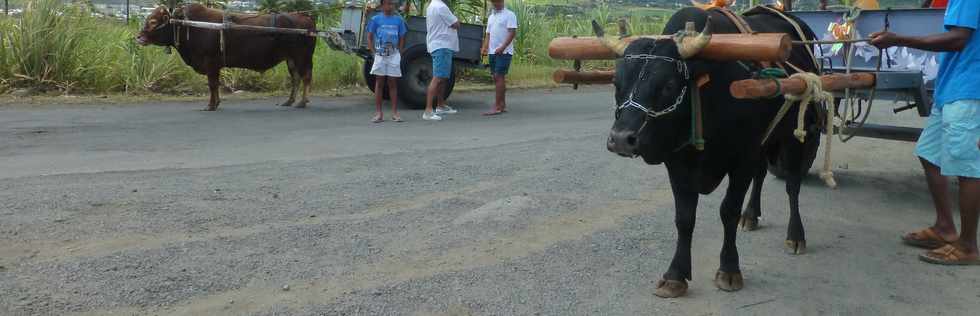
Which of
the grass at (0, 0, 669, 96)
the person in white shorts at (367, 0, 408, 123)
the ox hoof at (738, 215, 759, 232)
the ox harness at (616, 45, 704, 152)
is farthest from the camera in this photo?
the grass at (0, 0, 669, 96)

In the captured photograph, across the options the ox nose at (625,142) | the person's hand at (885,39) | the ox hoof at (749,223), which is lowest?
the ox hoof at (749,223)

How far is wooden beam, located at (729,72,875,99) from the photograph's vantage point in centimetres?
412

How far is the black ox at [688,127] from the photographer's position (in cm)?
423

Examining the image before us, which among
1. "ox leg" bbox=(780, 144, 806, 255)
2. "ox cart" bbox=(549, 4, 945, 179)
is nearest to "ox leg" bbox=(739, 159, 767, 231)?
"ox leg" bbox=(780, 144, 806, 255)

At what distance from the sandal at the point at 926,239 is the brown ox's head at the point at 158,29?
9.01m

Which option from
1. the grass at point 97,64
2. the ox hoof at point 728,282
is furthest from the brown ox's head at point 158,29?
the ox hoof at point 728,282

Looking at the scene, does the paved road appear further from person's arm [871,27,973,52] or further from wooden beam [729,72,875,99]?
person's arm [871,27,973,52]

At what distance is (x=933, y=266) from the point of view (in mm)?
5504

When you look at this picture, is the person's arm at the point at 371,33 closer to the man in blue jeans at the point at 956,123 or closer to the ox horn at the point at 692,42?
the man in blue jeans at the point at 956,123

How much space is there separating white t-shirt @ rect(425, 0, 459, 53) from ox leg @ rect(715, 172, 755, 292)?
6.75 m

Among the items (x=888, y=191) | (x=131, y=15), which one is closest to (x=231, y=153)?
(x=888, y=191)

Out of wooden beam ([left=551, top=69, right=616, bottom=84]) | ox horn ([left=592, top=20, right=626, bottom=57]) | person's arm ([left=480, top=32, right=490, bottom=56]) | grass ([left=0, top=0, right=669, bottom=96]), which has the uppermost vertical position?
ox horn ([left=592, top=20, right=626, bottom=57])

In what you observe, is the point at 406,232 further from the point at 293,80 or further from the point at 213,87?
the point at 293,80

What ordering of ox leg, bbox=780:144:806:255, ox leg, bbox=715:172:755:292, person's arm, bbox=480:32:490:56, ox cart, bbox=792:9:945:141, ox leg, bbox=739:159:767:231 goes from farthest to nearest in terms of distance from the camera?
person's arm, bbox=480:32:490:56
ox cart, bbox=792:9:945:141
ox leg, bbox=739:159:767:231
ox leg, bbox=780:144:806:255
ox leg, bbox=715:172:755:292
